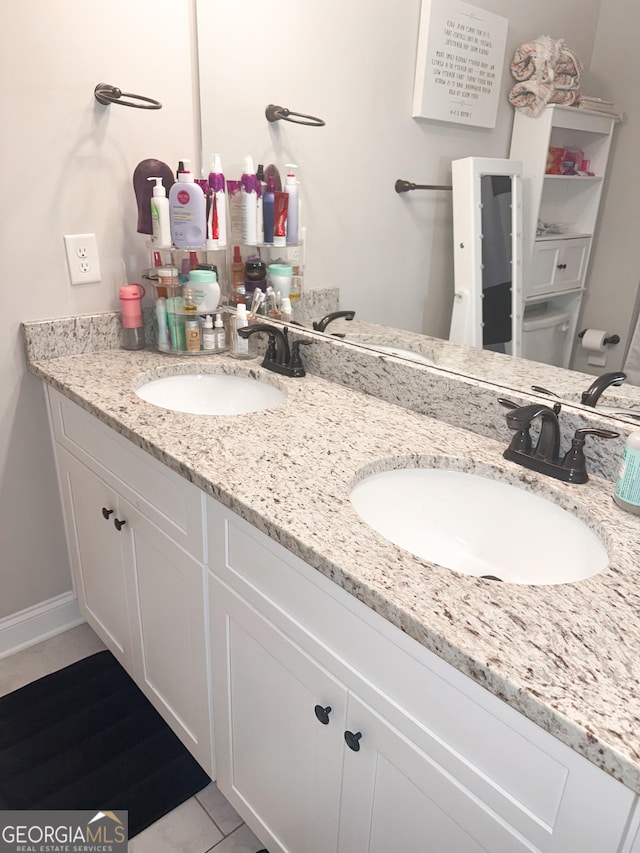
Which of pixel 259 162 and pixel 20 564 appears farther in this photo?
pixel 20 564

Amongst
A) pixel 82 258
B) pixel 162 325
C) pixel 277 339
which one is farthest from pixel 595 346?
pixel 82 258

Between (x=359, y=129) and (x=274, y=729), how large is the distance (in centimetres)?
130

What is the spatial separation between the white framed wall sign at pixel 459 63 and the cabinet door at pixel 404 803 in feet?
3.34

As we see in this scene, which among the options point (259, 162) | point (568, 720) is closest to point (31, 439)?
point (259, 162)

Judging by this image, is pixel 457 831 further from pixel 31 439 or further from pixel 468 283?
pixel 31 439

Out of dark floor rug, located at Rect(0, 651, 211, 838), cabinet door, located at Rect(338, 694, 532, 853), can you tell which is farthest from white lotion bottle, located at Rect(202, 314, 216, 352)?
cabinet door, located at Rect(338, 694, 532, 853)

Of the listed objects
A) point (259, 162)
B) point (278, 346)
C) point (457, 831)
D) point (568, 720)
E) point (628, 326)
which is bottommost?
point (457, 831)

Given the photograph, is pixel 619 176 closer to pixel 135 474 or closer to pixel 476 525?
pixel 476 525

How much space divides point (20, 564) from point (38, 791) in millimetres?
631

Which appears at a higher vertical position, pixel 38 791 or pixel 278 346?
pixel 278 346

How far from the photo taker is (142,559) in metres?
1.35

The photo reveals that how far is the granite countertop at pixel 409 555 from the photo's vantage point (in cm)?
61

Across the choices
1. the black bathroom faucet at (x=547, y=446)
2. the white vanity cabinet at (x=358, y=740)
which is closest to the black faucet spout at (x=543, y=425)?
the black bathroom faucet at (x=547, y=446)

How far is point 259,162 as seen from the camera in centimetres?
164
